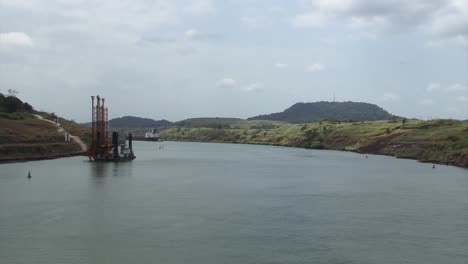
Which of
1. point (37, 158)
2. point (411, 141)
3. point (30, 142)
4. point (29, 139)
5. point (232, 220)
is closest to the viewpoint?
point (232, 220)

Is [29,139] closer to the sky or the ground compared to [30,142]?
closer to the sky

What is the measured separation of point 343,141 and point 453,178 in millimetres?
105134

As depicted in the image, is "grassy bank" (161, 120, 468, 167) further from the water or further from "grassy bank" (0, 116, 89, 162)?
"grassy bank" (0, 116, 89, 162)

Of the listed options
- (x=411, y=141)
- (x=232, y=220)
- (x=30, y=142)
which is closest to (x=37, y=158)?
(x=30, y=142)

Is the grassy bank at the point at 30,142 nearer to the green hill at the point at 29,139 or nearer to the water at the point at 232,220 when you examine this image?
the green hill at the point at 29,139

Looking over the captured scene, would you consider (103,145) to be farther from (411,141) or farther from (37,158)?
(411,141)

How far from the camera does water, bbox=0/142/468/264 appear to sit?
34531 millimetres

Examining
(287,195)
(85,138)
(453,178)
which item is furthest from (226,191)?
(85,138)

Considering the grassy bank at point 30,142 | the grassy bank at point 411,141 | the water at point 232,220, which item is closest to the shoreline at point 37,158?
the grassy bank at point 30,142

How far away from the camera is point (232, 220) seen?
4575cm

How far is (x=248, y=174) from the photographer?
294 ft

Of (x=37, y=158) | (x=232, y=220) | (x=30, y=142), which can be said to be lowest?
(x=232, y=220)

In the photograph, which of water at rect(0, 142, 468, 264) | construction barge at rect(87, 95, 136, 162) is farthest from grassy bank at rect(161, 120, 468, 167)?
construction barge at rect(87, 95, 136, 162)

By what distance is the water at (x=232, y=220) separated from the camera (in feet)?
113
